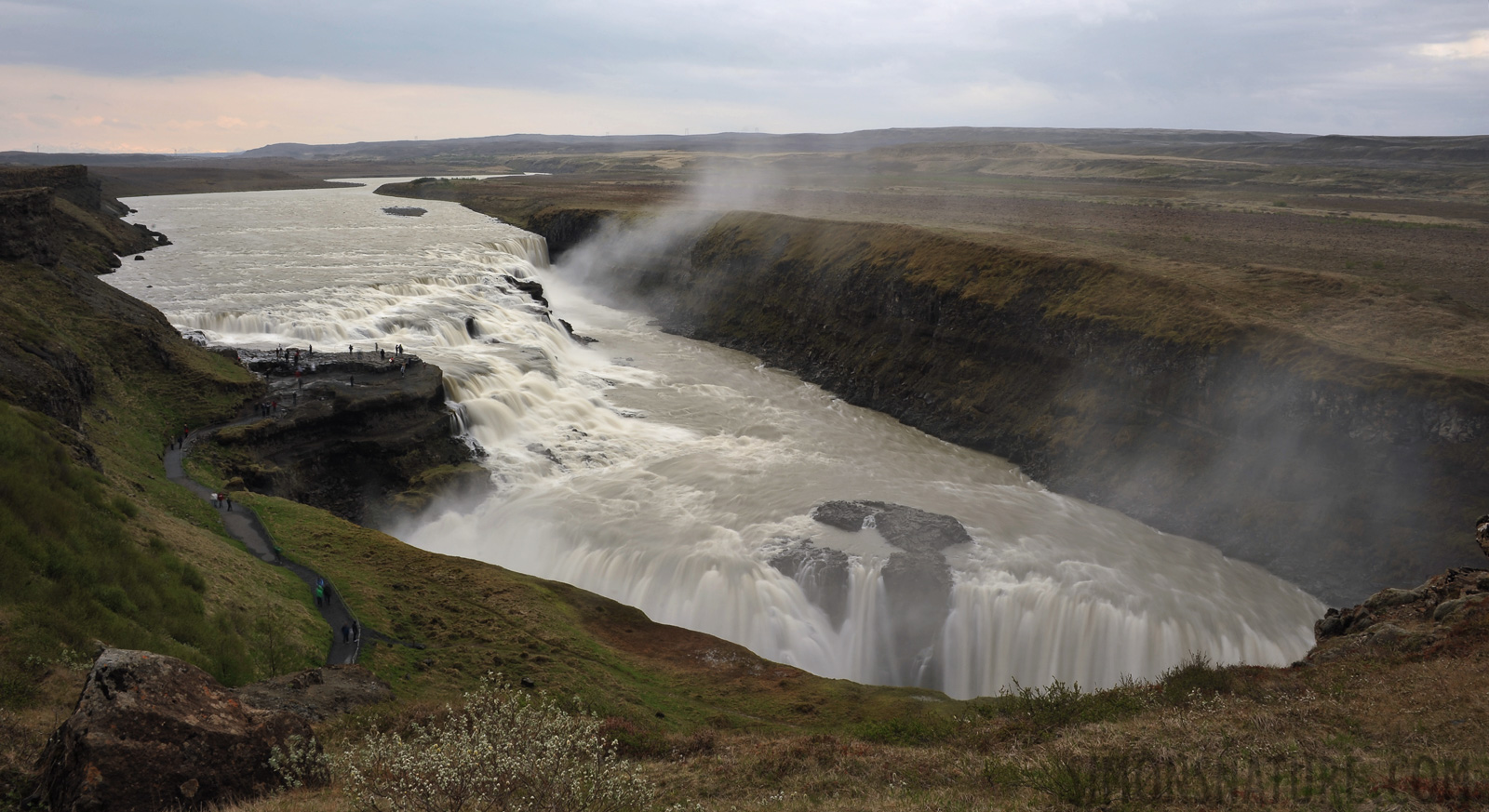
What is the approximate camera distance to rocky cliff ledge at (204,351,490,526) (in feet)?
96.5

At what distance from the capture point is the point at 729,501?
31359 mm

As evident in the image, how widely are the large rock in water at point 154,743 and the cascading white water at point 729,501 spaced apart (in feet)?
53.9

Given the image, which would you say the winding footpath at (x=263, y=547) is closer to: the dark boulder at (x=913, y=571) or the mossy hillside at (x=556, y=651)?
the mossy hillside at (x=556, y=651)

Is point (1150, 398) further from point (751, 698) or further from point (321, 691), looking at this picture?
point (321, 691)

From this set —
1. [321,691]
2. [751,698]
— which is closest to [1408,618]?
[751,698]

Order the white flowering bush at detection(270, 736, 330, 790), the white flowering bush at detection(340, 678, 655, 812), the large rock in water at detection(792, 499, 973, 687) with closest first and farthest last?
the white flowering bush at detection(340, 678, 655, 812)
the white flowering bush at detection(270, 736, 330, 790)
the large rock in water at detection(792, 499, 973, 687)

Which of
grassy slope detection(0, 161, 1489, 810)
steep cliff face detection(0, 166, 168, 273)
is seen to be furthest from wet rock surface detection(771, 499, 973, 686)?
steep cliff face detection(0, 166, 168, 273)

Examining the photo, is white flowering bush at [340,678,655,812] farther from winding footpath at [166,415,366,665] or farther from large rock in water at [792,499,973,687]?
large rock in water at [792,499,973,687]

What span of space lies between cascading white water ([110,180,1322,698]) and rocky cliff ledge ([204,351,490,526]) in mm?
1738

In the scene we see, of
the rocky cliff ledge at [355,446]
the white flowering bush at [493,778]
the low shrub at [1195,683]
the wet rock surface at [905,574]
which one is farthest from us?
the rocky cliff ledge at [355,446]

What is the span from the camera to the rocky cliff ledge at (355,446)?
96.5ft

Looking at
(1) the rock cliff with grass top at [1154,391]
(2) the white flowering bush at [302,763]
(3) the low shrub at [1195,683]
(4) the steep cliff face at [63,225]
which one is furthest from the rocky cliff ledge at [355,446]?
(3) the low shrub at [1195,683]

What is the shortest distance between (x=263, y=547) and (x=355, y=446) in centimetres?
1061

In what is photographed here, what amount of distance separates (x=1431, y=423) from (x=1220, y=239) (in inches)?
1177
